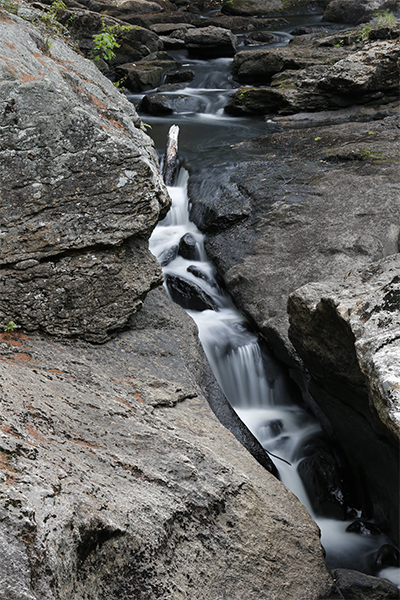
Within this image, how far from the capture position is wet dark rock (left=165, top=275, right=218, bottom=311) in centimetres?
703

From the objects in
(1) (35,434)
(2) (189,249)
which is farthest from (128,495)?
(2) (189,249)

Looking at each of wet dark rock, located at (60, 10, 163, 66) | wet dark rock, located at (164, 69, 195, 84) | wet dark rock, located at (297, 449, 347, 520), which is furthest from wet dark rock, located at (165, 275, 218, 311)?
wet dark rock, located at (60, 10, 163, 66)

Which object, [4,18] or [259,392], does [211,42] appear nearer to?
[4,18]

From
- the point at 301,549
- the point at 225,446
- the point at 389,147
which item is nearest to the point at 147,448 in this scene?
the point at 225,446

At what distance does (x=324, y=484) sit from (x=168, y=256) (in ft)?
15.0

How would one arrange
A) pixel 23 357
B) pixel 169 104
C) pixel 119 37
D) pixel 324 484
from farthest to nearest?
1. pixel 119 37
2. pixel 169 104
3. pixel 324 484
4. pixel 23 357

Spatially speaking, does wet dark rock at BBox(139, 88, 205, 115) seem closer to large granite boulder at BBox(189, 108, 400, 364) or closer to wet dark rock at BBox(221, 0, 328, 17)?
large granite boulder at BBox(189, 108, 400, 364)

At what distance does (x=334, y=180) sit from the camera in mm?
7809

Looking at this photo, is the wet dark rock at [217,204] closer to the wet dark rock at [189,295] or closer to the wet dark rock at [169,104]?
the wet dark rock at [189,295]

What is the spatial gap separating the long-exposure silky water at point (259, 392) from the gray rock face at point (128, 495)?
4.23 feet

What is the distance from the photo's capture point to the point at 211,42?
18781 millimetres

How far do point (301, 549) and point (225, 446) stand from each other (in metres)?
0.88

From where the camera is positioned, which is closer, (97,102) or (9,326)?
(9,326)

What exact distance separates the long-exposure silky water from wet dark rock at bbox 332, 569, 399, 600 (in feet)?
2.29
